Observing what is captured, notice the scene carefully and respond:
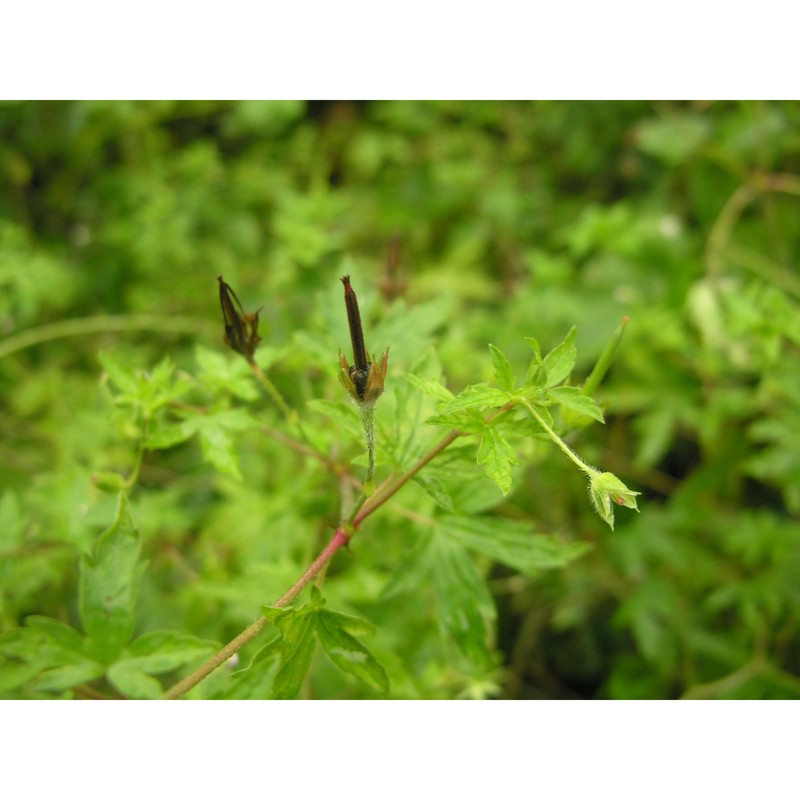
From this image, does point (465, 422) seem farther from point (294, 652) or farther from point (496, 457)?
point (294, 652)

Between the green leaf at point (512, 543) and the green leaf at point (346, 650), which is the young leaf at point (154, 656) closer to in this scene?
the green leaf at point (346, 650)

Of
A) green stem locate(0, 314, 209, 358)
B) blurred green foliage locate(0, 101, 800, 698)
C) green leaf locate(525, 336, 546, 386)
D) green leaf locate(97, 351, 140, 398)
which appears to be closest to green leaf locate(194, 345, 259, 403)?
blurred green foliage locate(0, 101, 800, 698)

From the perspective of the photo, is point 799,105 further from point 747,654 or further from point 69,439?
point 69,439

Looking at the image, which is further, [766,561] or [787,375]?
[766,561]

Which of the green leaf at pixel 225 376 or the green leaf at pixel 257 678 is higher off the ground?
the green leaf at pixel 225 376

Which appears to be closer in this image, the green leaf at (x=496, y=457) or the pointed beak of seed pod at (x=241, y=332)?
the green leaf at (x=496, y=457)

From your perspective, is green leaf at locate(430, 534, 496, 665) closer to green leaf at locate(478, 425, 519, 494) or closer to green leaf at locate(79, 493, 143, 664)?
green leaf at locate(478, 425, 519, 494)

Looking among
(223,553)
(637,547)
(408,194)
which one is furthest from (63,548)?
(408,194)

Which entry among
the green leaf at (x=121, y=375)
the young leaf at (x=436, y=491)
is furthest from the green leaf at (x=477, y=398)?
the green leaf at (x=121, y=375)
